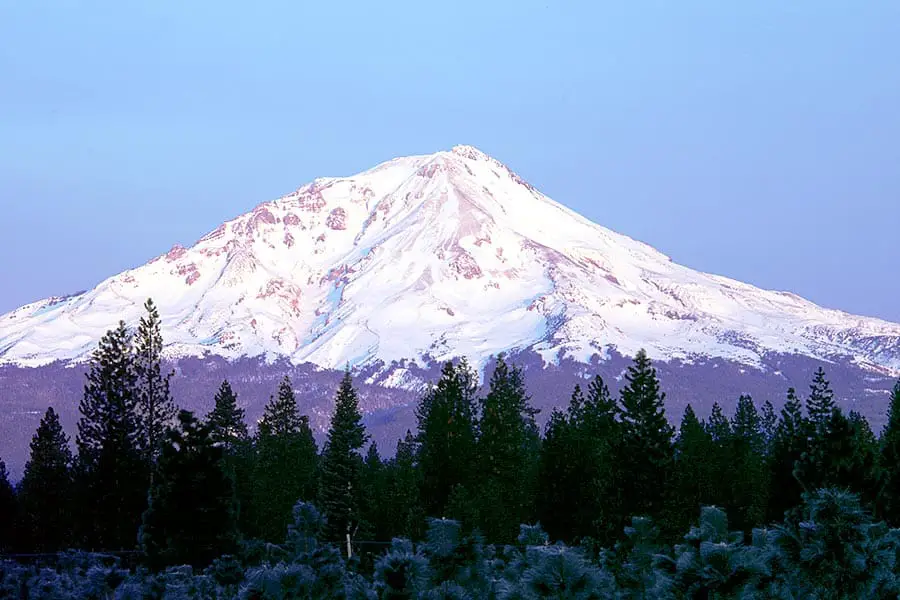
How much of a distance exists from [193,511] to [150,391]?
32.0 metres

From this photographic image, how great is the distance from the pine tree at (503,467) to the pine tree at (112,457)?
60.3 ft

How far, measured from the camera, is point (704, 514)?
17047 mm

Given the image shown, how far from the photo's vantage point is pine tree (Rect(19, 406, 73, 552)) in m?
75.9

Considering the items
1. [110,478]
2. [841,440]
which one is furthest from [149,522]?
[841,440]

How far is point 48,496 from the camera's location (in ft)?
260

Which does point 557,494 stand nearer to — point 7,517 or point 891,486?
point 891,486

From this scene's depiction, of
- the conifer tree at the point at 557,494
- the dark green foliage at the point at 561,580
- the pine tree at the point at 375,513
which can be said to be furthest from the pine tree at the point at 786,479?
the dark green foliage at the point at 561,580

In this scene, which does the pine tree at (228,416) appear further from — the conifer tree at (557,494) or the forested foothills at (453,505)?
the conifer tree at (557,494)

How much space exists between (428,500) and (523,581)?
2591 inches

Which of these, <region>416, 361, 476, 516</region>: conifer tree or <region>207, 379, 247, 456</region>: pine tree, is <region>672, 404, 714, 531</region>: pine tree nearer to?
<region>416, 361, 476, 516</region>: conifer tree

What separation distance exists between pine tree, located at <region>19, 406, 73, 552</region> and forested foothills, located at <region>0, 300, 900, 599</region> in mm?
188

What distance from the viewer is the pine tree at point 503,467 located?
6688 cm

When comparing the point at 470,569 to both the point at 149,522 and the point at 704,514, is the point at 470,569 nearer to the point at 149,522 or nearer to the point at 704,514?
the point at 704,514

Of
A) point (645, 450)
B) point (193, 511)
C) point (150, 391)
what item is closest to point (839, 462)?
point (645, 450)
